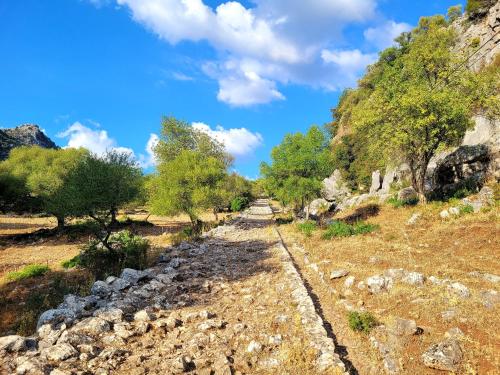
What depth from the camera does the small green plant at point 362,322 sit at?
31.2 ft

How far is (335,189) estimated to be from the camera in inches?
2121

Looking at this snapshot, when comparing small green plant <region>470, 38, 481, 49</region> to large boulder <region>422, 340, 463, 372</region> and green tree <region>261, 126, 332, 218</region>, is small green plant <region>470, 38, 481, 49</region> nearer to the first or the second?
green tree <region>261, 126, 332, 218</region>

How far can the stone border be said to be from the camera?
7604mm

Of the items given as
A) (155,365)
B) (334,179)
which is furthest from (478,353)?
(334,179)

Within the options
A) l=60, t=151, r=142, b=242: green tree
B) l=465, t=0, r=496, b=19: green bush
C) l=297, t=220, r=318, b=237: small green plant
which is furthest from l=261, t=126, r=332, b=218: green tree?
l=465, t=0, r=496, b=19: green bush

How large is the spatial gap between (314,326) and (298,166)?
23.8m

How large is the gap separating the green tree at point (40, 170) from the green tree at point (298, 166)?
21074 mm

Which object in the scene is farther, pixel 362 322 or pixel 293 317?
pixel 293 317

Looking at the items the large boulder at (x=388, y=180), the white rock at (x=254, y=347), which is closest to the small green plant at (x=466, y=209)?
the large boulder at (x=388, y=180)

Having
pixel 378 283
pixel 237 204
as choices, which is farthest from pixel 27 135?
pixel 378 283

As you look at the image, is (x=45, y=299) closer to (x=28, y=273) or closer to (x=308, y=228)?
(x=28, y=273)

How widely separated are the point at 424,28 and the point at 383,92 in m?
62.0

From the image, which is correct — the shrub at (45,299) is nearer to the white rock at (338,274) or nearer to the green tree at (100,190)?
the green tree at (100,190)

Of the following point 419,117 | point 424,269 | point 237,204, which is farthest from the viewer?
point 237,204
